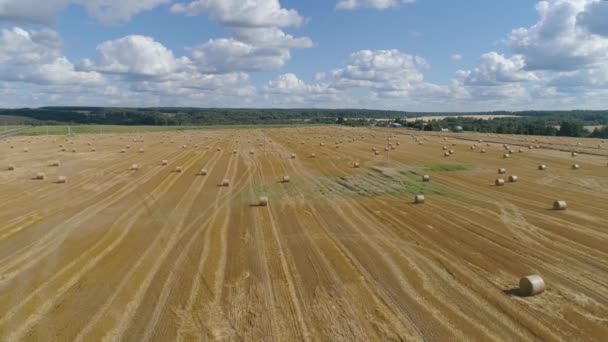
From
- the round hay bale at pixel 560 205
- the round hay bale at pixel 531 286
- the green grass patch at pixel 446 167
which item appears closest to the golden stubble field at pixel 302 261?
the round hay bale at pixel 531 286

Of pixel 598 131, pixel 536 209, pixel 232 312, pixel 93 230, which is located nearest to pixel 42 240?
pixel 93 230

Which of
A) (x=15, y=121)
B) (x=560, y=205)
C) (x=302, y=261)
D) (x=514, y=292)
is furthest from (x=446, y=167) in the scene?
(x=15, y=121)

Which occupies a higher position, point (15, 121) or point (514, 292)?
point (15, 121)

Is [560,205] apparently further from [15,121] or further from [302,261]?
[15,121]

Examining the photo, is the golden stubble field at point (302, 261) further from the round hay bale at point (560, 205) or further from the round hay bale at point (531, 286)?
the round hay bale at point (560, 205)

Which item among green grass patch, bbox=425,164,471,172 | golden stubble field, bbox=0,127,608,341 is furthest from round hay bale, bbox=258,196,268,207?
green grass patch, bbox=425,164,471,172

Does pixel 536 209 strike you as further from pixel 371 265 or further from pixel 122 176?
pixel 122 176
